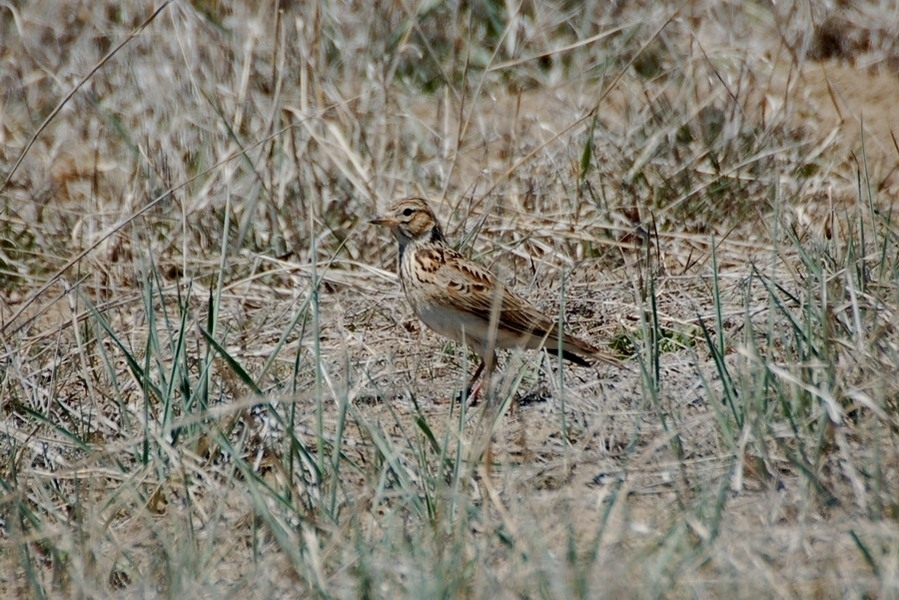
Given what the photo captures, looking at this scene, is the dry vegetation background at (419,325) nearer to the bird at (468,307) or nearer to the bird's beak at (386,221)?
the bird at (468,307)

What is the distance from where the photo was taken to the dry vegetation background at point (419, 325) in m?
3.29

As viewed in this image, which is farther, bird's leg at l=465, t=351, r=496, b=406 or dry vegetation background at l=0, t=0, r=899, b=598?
bird's leg at l=465, t=351, r=496, b=406

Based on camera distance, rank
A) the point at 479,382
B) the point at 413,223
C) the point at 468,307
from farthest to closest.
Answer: the point at 413,223
the point at 479,382
the point at 468,307

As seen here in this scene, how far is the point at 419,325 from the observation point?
5.84 m

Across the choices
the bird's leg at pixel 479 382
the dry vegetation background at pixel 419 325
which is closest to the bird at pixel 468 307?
the bird's leg at pixel 479 382

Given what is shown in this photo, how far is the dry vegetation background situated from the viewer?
3293 millimetres

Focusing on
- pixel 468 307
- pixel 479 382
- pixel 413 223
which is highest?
pixel 413 223

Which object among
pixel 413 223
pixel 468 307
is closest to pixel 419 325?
pixel 413 223

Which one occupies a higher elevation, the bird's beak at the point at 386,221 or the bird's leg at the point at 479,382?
the bird's beak at the point at 386,221

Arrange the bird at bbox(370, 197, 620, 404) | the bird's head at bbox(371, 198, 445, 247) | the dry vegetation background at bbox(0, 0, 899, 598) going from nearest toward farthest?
the dry vegetation background at bbox(0, 0, 899, 598) → the bird at bbox(370, 197, 620, 404) → the bird's head at bbox(371, 198, 445, 247)

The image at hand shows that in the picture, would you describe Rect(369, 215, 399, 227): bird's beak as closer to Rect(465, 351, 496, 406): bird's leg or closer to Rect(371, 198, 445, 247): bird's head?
Rect(371, 198, 445, 247): bird's head

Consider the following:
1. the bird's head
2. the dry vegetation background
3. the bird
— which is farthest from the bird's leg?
A: the bird's head

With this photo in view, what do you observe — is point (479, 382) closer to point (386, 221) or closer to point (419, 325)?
point (419, 325)

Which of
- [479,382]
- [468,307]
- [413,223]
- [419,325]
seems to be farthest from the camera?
[419,325]
